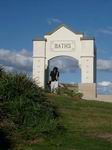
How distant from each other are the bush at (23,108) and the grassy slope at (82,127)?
777mm

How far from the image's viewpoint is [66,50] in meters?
39.7

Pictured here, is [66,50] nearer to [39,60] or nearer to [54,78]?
[39,60]

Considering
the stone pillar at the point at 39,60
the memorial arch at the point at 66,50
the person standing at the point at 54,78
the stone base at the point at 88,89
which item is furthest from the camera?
the stone pillar at the point at 39,60

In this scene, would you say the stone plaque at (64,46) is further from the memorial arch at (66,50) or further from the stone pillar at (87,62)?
the stone pillar at (87,62)

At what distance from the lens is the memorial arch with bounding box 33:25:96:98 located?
4000 centimetres

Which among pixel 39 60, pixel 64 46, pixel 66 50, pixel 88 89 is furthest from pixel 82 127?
pixel 39 60

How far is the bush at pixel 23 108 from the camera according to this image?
1720 centimetres

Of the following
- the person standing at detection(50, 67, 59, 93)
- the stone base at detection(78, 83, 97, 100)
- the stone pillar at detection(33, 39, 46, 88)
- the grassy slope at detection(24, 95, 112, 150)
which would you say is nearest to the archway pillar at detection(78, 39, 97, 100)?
the stone base at detection(78, 83, 97, 100)

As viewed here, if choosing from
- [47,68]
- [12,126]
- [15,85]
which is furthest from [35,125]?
[47,68]

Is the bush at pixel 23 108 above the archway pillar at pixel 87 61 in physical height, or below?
below

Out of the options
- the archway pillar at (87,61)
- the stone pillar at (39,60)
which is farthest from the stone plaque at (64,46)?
the stone pillar at (39,60)

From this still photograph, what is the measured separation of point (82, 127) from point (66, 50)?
1992 cm

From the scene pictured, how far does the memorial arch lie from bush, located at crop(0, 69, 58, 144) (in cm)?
1877

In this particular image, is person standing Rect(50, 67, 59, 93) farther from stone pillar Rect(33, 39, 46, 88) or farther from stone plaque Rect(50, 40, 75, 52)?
stone pillar Rect(33, 39, 46, 88)
